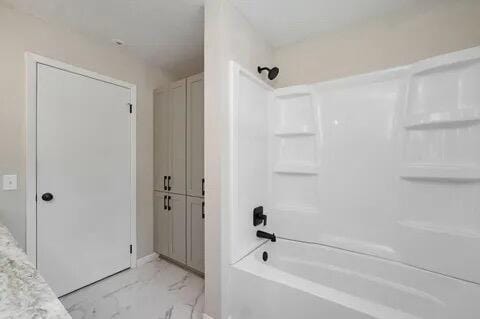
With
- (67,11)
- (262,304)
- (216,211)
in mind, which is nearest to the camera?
(262,304)

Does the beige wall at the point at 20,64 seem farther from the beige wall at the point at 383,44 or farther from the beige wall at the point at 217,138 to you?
the beige wall at the point at 383,44

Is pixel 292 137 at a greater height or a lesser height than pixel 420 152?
greater

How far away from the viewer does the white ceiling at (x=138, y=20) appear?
5.30 feet

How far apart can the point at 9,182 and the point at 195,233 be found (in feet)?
4.97

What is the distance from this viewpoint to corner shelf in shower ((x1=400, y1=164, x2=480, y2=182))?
126cm

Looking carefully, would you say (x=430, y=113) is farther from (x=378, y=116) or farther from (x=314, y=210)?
(x=314, y=210)

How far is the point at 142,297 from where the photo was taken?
189 centimetres

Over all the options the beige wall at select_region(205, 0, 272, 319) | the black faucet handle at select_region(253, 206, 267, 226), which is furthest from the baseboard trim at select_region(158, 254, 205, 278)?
the black faucet handle at select_region(253, 206, 267, 226)

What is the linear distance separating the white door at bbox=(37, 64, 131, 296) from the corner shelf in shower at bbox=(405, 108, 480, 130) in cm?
254

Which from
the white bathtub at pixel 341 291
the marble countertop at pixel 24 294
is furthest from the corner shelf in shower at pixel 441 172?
the marble countertop at pixel 24 294

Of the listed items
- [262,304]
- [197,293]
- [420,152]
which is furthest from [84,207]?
[420,152]

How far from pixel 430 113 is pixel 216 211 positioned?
153 centimetres

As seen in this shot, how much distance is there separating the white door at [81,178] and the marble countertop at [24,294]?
3.83 feet

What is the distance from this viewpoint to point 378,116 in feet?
5.11
